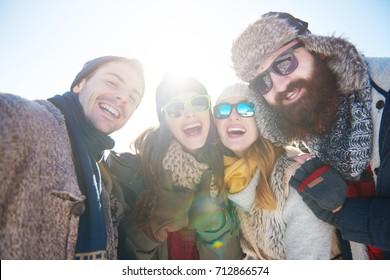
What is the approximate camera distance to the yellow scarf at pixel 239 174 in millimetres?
2596

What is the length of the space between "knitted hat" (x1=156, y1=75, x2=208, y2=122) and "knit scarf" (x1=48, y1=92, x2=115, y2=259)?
109 cm

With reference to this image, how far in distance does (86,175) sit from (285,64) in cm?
213

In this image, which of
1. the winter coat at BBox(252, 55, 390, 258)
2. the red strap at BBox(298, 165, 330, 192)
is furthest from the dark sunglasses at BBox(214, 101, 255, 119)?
the red strap at BBox(298, 165, 330, 192)

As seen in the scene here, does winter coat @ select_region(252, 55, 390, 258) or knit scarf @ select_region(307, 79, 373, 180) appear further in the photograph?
knit scarf @ select_region(307, 79, 373, 180)

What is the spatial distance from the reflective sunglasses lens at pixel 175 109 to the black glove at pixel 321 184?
4.83ft

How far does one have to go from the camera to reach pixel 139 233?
242 cm

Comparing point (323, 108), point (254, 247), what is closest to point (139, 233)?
point (254, 247)

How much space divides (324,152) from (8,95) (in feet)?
8.51

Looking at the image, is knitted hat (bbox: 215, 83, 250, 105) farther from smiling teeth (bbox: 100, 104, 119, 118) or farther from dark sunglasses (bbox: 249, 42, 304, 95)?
smiling teeth (bbox: 100, 104, 119, 118)

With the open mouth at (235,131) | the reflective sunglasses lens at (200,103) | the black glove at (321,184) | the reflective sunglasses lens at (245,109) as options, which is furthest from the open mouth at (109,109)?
the black glove at (321,184)

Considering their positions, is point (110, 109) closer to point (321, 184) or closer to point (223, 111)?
point (223, 111)

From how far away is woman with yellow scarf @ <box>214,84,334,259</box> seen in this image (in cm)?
225

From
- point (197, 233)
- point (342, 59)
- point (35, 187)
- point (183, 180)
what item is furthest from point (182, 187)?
point (342, 59)
